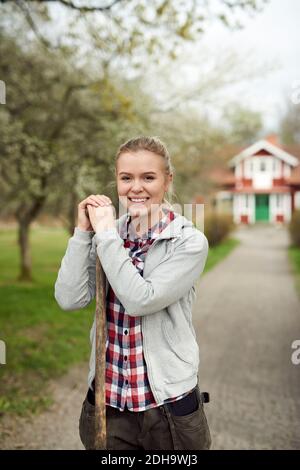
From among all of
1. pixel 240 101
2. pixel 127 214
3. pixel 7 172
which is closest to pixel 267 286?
pixel 240 101

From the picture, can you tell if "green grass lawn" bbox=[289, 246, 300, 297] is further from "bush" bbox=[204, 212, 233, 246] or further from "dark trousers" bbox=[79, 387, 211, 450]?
"dark trousers" bbox=[79, 387, 211, 450]

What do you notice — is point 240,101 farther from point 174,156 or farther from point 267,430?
point 267,430

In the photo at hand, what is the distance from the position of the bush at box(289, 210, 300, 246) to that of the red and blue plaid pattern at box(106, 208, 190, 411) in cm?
1769

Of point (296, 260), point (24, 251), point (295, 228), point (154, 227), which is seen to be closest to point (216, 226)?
point (295, 228)

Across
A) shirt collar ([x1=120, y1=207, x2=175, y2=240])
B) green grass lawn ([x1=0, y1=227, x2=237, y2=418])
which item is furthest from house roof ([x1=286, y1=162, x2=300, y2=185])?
shirt collar ([x1=120, y1=207, x2=175, y2=240])

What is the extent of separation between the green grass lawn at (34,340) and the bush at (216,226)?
10.7 m

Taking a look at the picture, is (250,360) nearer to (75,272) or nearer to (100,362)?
(100,362)

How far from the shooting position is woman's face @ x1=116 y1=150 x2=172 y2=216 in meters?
2.08

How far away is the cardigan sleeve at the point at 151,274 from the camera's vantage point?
1911 mm

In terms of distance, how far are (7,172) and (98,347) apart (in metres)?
9.27

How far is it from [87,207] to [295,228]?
65.8 ft

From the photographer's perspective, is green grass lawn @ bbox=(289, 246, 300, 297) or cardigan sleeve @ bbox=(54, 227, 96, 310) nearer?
cardigan sleeve @ bbox=(54, 227, 96, 310)

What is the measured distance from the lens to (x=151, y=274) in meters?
2.04

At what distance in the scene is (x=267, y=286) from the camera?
43.1 ft
